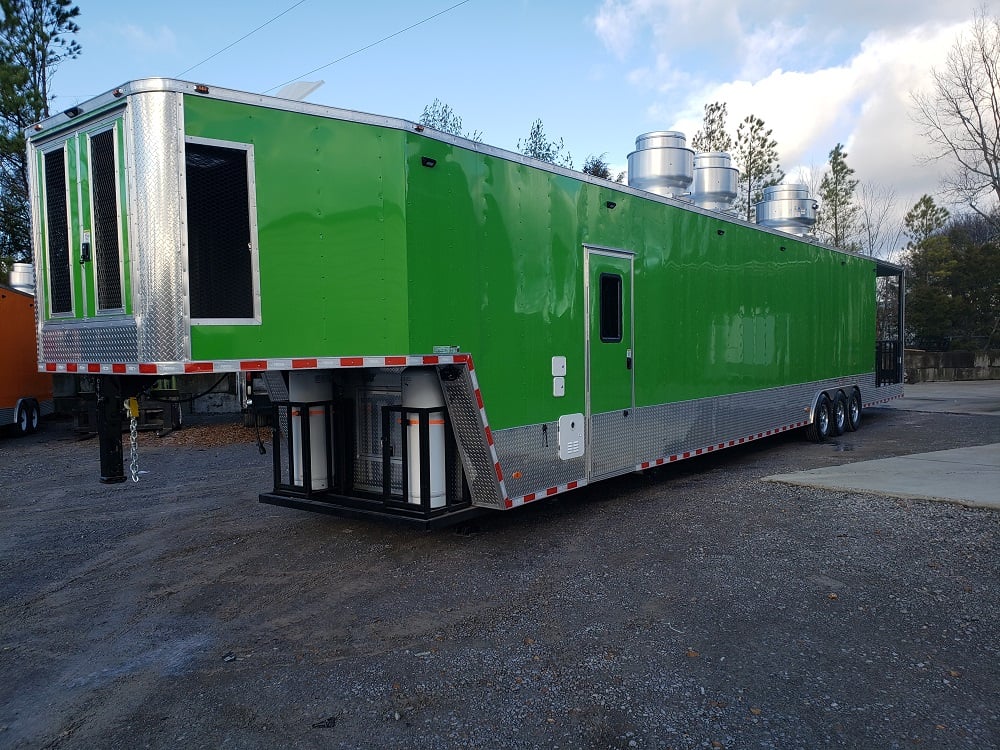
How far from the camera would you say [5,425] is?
14117mm

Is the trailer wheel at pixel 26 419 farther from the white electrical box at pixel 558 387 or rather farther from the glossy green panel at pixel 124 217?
the white electrical box at pixel 558 387

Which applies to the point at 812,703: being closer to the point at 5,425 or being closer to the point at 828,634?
the point at 828,634

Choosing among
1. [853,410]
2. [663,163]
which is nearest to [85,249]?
[663,163]

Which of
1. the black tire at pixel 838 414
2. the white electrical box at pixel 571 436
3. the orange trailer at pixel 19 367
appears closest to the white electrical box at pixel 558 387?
the white electrical box at pixel 571 436

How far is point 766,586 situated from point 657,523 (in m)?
1.76

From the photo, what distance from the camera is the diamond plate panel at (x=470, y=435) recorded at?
566 centimetres

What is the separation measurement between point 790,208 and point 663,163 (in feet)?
13.3

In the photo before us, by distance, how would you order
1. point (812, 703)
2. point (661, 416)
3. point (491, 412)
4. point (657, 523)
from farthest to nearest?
point (661, 416) → point (657, 523) → point (491, 412) → point (812, 703)

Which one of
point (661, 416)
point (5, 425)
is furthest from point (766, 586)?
point (5, 425)

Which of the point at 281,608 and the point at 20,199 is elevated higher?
the point at 20,199

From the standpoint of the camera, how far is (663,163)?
9414mm

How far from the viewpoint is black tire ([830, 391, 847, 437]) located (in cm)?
1252

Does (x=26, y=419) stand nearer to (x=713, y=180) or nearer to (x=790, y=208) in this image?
(x=713, y=180)

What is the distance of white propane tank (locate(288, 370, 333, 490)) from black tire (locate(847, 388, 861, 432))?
10.3 meters
